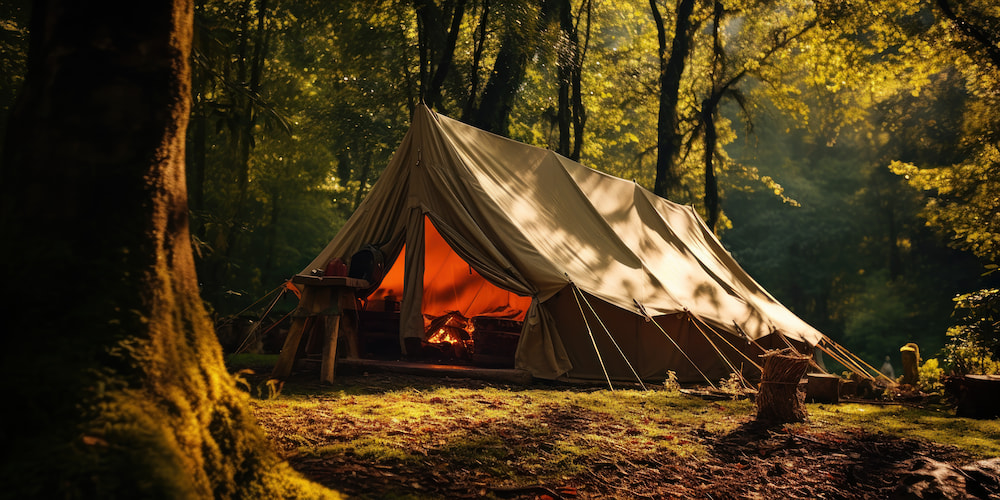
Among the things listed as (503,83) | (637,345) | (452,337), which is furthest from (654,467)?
(503,83)

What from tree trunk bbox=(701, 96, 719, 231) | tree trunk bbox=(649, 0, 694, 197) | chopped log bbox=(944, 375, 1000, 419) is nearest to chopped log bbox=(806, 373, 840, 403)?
chopped log bbox=(944, 375, 1000, 419)

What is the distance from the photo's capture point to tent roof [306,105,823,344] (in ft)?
24.8

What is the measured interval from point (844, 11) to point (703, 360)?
10.7 meters

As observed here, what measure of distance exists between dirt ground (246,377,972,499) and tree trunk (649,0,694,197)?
1154cm

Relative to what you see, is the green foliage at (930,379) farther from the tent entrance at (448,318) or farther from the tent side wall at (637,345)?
the tent entrance at (448,318)

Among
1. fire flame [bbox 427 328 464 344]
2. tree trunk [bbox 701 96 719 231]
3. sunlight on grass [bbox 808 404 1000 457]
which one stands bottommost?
sunlight on grass [bbox 808 404 1000 457]

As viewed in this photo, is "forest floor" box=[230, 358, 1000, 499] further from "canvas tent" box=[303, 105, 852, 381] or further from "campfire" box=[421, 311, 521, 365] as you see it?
"campfire" box=[421, 311, 521, 365]

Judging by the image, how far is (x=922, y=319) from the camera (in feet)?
71.3

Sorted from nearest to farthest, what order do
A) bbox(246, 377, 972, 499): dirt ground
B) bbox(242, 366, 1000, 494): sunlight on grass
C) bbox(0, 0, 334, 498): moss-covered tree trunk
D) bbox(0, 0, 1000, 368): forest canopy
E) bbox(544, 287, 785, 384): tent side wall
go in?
1. bbox(0, 0, 334, 498): moss-covered tree trunk
2. bbox(246, 377, 972, 499): dirt ground
3. bbox(242, 366, 1000, 494): sunlight on grass
4. bbox(544, 287, 785, 384): tent side wall
5. bbox(0, 0, 1000, 368): forest canopy

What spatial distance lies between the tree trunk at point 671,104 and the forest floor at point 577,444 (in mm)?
10224

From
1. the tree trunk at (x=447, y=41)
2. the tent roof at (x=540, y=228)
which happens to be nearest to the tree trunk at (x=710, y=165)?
the tent roof at (x=540, y=228)

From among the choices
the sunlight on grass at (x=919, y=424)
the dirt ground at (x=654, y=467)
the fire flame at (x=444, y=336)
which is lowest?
the dirt ground at (x=654, y=467)

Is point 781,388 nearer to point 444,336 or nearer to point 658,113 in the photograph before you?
point 444,336

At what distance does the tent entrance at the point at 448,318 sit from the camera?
7.80 meters
